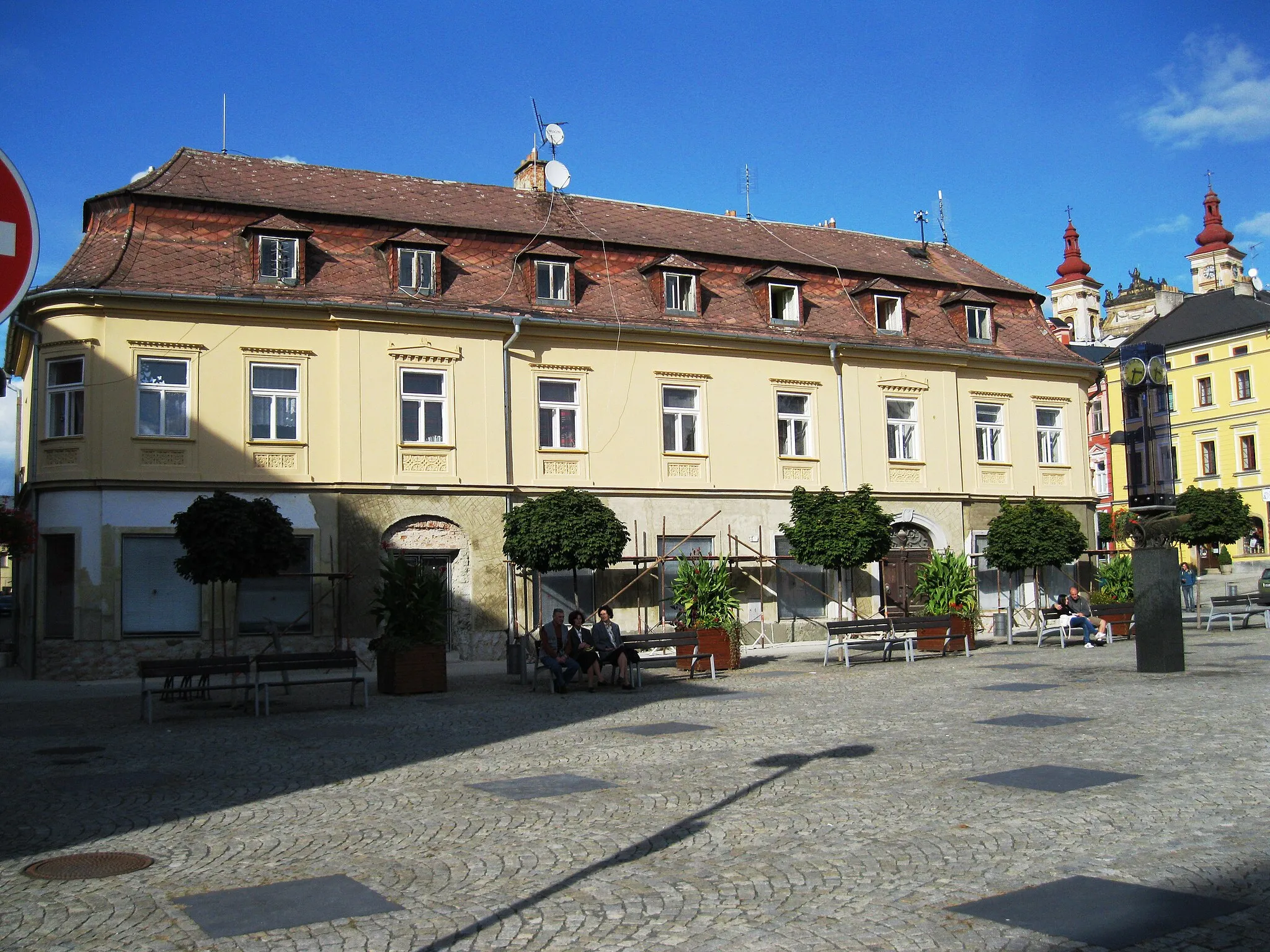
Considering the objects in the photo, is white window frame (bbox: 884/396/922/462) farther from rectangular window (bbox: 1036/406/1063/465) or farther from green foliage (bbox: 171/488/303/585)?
green foliage (bbox: 171/488/303/585)

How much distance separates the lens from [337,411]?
25.1 m

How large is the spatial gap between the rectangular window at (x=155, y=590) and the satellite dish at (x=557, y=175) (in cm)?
1335

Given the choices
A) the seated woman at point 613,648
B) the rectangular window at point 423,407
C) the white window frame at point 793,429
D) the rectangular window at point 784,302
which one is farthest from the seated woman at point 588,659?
the rectangular window at point 784,302

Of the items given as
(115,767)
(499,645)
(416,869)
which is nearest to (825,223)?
(499,645)

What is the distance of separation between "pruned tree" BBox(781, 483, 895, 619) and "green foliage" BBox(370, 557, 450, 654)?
8.74 meters

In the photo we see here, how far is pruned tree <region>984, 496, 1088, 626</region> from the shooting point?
1065 inches

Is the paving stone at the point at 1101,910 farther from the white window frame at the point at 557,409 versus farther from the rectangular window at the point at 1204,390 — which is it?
the rectangular window at the point at 1204,390

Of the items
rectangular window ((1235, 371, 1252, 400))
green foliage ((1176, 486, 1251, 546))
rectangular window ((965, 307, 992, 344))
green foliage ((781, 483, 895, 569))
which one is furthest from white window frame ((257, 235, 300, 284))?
rectangular window ((1235, 371, 1252, 400))

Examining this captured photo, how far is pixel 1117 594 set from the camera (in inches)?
1107

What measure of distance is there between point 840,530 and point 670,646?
5433 mm

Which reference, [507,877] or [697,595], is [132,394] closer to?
[697,595]

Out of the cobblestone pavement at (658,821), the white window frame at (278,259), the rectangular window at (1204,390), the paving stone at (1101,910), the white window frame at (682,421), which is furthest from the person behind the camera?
the rectangular window at (1204,390)

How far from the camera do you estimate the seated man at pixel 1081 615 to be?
24.3m

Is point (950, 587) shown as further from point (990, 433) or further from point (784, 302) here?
point (784, 302)
